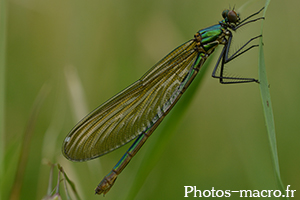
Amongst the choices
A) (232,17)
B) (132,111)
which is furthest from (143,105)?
(232,17)

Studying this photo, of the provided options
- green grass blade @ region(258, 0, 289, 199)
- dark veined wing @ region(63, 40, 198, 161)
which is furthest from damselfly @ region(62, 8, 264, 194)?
green grass blade @ region(258, 0, 289, 199)

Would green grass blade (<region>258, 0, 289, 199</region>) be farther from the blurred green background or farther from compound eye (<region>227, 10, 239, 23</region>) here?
compound eye (<region>227, 10, 239, 23</region>)

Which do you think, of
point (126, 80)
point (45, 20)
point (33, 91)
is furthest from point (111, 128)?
point (45, 20)

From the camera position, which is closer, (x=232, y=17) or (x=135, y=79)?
(x=232, y=17)

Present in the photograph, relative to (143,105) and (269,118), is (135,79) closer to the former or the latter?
(143,105)

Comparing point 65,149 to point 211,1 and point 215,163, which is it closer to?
point 215,163

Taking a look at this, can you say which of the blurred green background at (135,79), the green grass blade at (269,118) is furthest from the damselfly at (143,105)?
the green grass blade at (269,118)

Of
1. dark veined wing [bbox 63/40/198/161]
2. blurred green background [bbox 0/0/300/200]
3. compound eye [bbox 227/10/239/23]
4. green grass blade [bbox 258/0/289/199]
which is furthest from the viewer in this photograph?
compound eye [bbox 227/10/239/23]

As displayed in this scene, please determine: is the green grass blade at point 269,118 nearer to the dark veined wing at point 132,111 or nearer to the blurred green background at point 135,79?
the blurred green background at point 135,79
